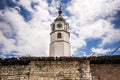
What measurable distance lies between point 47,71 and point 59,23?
24.9 m

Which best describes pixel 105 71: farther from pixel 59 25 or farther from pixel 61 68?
pixel 59 25

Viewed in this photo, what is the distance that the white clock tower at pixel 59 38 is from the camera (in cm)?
3138

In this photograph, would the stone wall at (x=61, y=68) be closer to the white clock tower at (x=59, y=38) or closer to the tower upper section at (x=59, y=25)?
the white clock tower at (x=59, y=38)

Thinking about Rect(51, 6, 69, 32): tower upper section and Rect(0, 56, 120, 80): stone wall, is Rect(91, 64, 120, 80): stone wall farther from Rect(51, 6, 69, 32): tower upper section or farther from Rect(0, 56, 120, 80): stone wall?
Rect(51, 6, 69, 32): tower upper section

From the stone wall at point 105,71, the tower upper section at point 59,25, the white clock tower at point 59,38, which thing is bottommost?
the stone wall at point 105,71

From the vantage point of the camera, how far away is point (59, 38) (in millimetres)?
32844

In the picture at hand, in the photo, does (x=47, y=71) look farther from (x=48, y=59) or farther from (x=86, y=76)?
(x=86, y=76)

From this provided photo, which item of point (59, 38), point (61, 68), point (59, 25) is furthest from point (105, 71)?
point (59, 25)

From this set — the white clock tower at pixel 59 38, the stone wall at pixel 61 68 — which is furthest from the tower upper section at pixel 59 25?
the stone wall at pixel 61 68

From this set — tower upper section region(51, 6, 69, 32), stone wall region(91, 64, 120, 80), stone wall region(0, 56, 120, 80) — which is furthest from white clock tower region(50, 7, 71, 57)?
stone wall region(91, 64, 120, 80)

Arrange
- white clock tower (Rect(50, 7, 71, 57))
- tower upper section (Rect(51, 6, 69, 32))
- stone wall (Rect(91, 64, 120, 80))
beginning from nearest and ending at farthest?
stone wall (Rect(91, 64, 120, 80)), white clock tower (Rect(50, 7, 71, 57)), tower upper section (Rect(51, 6, 69, 32))

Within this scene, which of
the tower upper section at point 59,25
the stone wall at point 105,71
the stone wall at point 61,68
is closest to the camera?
the stone wall at point 105,71

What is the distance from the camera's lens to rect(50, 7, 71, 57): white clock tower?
31375 mm

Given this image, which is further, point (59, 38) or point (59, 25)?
point (59, 25)
